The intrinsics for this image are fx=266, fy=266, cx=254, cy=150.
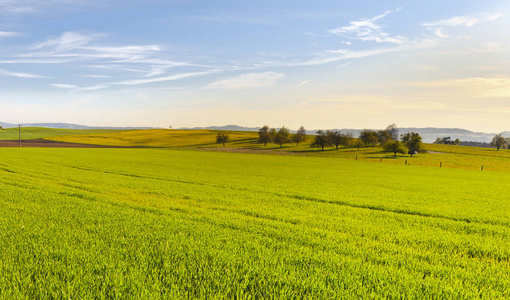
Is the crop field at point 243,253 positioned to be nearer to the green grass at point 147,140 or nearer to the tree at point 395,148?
the tree at point 395,148

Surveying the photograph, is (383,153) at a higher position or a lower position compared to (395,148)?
lower

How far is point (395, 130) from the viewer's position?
521ft

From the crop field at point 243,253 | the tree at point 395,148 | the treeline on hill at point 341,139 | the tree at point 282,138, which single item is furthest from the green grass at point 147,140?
the crop field at point 243,253

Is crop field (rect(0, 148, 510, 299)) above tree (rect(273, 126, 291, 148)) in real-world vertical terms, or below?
below

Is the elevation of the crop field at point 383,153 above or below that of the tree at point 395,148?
below

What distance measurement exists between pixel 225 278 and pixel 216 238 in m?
2.25

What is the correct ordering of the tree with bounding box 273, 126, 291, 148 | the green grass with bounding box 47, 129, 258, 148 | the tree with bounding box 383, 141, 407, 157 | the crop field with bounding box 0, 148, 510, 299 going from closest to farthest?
1. the crop field with bounding box 0, 148, 510, 299
2. the tree with bounding box 383, 141, 407, 157
3. the tree with bounding box 273, 126, 291, 148
4. the green grass with bounding box 47, 129, 258, 148

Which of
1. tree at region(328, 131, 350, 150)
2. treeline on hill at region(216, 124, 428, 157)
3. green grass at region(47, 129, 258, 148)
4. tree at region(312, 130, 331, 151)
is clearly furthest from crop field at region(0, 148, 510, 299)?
green grass at region(47, 129, 258, 148)

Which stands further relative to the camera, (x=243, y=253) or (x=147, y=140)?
(x=147, y=140)

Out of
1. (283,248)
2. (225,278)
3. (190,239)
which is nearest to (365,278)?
(283,248)

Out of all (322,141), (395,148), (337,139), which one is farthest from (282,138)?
(395,148)

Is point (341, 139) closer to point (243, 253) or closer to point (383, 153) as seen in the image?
point (383, 153)

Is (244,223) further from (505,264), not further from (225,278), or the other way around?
(505,264)

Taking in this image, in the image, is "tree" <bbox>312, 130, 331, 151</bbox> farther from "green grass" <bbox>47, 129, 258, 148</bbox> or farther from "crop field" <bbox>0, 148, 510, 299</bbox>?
"crop field" <bbox>0, 148, 510, 299</bbox>
